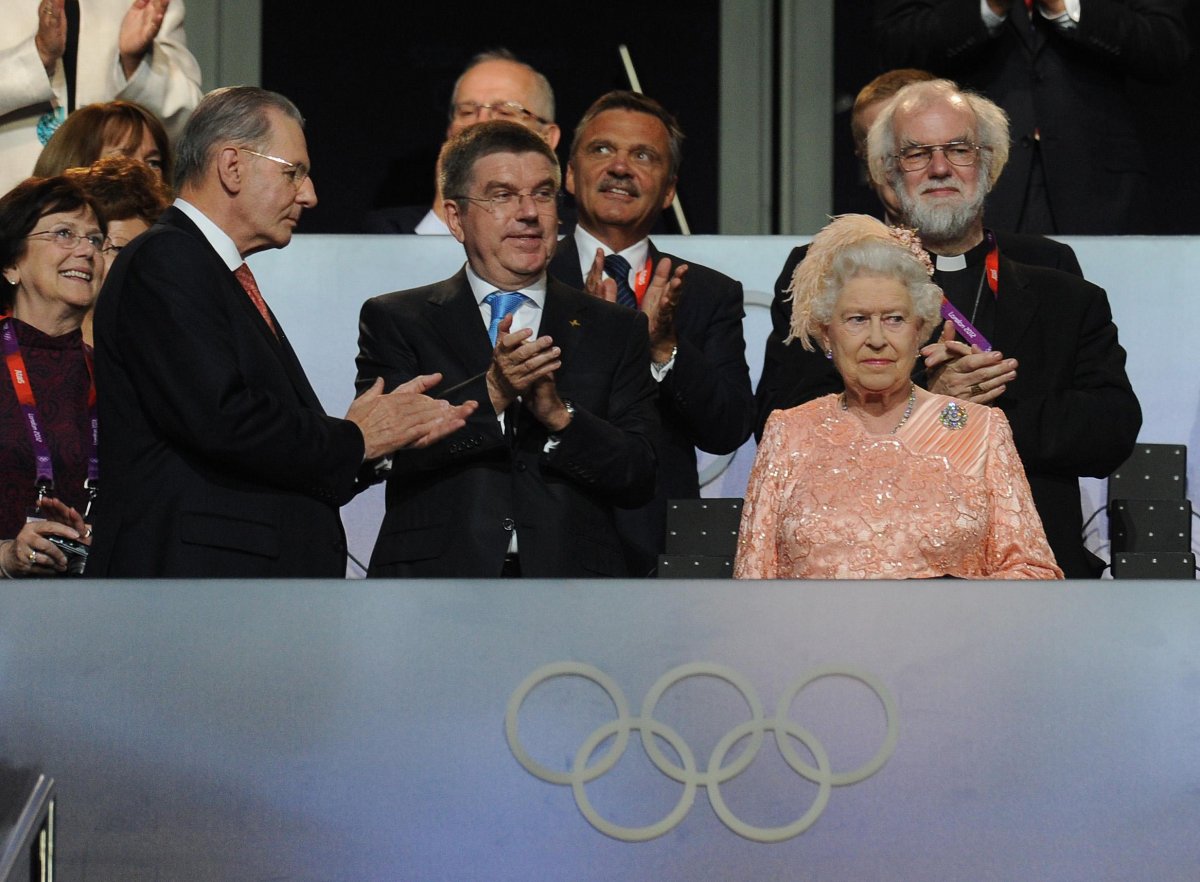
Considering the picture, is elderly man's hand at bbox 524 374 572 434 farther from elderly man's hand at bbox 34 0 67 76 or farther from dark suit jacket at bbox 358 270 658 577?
elderly man's hand at bbox 34 0 67 76

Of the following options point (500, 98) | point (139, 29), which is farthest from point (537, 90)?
point (139, 29)

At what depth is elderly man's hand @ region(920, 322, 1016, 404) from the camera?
3436 millimetres

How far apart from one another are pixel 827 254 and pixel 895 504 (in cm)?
46

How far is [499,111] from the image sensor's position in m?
4.54

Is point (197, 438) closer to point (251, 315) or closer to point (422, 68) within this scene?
point (251, 315)

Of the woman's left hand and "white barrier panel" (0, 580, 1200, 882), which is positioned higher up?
the woman's left hand

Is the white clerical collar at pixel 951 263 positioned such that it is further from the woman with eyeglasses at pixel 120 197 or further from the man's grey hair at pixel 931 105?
the woman with eyeglasses at pixel 120 197

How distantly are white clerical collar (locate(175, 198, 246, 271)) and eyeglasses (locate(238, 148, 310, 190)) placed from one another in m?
0.13

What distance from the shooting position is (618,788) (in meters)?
2.47

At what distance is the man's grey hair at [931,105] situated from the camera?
383 cm

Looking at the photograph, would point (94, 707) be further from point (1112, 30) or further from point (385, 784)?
point (1112, 30)

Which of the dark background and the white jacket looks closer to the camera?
the white jacket

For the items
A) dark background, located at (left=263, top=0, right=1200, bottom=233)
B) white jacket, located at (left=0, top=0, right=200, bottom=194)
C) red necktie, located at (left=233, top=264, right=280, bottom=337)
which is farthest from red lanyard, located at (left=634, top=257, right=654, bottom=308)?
dark background, located at (left=263, top=0, right=1200, bottom=233)

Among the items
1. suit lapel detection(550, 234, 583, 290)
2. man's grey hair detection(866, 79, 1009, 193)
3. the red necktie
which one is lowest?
the red necktie
